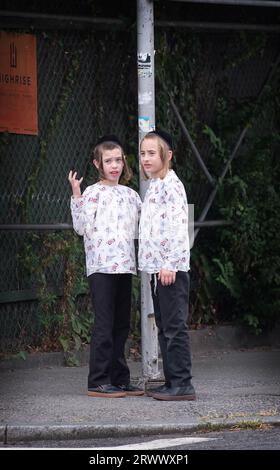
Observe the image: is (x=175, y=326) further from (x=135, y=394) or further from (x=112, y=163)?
(x=112, y=163)

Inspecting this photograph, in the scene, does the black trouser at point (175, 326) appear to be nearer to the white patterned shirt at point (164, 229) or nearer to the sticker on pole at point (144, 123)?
the white patterned shirt at point (164, 229)

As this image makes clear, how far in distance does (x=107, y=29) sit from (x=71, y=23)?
0.38m

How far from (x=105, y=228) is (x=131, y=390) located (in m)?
1.17

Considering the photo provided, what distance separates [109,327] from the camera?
913cm

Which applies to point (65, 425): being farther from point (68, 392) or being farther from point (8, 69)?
point (8, 69)

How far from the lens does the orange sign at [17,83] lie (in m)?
10.8

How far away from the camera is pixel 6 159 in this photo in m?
10.9

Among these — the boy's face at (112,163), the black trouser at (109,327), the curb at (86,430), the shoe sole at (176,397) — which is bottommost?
the curb at (86,430)

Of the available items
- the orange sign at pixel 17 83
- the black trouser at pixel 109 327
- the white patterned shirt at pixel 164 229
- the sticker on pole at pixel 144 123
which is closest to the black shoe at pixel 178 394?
the black trouser at pixel 109 327

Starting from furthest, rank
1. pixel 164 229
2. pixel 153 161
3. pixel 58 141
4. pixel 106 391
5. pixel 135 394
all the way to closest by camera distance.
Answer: pixel 58 141, pixel 135 394, pixel 106 391, pixel 153 161, pixel 164 229

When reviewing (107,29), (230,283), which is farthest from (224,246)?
(107,29)

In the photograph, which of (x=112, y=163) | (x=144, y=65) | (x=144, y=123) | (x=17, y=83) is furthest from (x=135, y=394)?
(x=17, y=83)

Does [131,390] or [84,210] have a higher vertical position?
[84,210]

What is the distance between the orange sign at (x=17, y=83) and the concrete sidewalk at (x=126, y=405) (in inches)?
78.8
